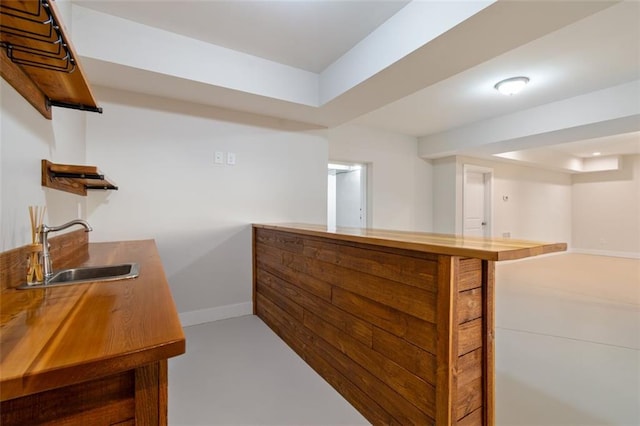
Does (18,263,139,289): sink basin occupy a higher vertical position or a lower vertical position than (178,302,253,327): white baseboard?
higher

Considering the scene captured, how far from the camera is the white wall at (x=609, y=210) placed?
22.0 feet

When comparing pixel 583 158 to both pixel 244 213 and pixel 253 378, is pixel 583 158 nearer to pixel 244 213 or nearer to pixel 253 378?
pixel 244 213

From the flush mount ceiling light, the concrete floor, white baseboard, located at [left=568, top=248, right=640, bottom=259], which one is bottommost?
the concrete floor

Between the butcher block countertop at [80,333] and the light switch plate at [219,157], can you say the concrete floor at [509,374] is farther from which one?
the light switch plate at [219,157]

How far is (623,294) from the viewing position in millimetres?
3760

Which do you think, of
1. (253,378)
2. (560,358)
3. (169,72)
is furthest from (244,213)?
(560,358)

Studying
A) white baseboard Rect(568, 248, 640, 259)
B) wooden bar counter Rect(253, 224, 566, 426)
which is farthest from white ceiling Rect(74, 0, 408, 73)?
white baseboard Rect(568, 248, 640, 259)

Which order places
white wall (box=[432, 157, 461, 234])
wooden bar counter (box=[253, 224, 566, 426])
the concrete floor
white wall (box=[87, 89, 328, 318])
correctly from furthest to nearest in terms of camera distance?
white wall (box=[432, 157, 461, 234]) < white wall (box=[87, 89, 328, 318]) < the concrete floor < wooden bar counter (box=[253, 224, 566, 426])

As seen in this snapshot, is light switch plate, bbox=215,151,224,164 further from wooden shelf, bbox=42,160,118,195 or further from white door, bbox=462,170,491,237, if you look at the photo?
white door, bbox=462,170,491,237

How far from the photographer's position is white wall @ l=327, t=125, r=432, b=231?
4473 millimetres

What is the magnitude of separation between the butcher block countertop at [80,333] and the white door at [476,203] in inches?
222

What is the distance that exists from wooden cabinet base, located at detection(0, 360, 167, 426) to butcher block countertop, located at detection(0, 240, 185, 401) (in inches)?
3.7

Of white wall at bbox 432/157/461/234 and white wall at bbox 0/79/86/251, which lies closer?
white wall at bbox 0/79/86/251

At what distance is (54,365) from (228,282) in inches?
104
